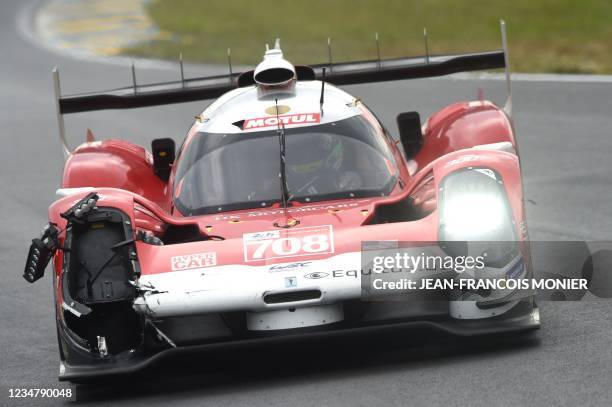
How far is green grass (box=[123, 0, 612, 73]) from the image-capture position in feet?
67.6

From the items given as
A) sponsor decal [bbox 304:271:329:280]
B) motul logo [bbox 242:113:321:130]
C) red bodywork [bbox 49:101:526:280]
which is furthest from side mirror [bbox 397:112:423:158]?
sponsor decal [bbox 304:271:329:280]

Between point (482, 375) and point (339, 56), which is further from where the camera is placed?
point (339, 56)

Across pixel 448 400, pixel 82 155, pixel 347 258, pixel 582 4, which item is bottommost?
pixel 448 400

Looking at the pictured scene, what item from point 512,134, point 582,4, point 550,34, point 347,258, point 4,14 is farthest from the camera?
point 4,14

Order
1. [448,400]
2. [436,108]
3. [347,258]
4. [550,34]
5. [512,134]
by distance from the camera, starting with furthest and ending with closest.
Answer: [550,34], [436,108], [512,134], [347,258], [448,400]

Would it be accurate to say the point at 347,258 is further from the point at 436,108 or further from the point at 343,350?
the point at 436,108

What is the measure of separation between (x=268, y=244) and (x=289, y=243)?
0.10m

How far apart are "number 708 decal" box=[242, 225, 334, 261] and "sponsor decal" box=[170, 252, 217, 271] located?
17 centimetres

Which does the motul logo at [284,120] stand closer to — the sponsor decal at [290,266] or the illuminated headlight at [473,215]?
the illuminated headlight at [473,215]

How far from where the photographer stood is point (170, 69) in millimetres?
23109

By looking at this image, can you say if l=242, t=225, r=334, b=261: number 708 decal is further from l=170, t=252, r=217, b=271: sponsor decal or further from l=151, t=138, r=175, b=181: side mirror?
l=151, t=138, r=175, b=181: side mirror

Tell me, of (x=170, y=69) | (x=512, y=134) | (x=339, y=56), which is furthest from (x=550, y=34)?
Result: (x=512, y=134)

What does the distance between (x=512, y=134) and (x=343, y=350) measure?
2732 millimetres

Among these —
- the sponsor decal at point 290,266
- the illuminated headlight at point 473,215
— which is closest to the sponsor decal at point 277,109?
the illuminated headlight at point 473,215
